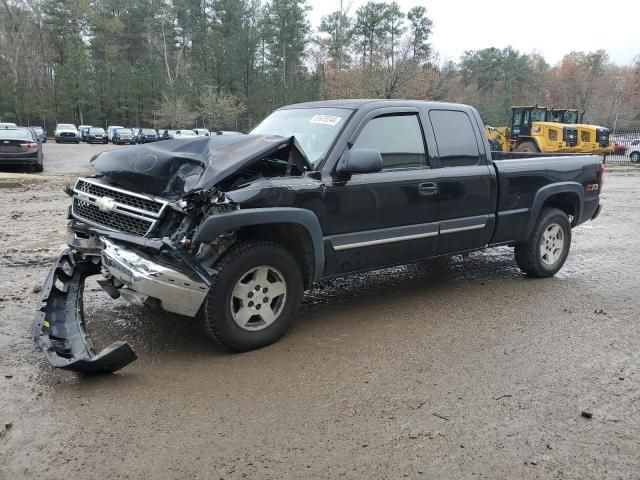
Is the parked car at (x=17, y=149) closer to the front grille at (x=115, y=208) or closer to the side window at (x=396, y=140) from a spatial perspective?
the front grille at (x=115, y=208)

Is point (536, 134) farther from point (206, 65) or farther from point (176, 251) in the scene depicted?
point (206, 65)

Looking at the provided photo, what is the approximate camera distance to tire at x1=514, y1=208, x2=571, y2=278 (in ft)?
20.2

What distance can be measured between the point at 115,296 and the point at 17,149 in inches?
589

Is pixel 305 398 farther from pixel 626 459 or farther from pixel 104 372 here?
pixel 626 459

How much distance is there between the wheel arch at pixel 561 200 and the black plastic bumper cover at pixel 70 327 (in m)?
4.63

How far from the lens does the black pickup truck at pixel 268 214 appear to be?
368 cm

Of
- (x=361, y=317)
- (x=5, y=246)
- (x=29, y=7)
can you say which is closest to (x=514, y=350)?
(x=361, y=317)

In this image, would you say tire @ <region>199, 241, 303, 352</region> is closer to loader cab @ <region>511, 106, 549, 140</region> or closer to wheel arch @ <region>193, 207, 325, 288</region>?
wheel arch @ <region>193, 207, 325, 288</region>

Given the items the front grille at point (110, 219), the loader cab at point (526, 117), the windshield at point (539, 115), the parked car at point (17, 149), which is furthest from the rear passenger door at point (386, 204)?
the windshield at point (539, 115)

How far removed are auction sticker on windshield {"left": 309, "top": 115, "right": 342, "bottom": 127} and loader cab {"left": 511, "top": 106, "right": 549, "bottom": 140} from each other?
884 inches

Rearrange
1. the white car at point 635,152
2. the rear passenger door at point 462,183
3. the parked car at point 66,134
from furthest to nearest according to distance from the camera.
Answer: the parked car at point 66,134
the white car at point 635,152
the rear passenger door at point 462,183

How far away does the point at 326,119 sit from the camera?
4824 mm

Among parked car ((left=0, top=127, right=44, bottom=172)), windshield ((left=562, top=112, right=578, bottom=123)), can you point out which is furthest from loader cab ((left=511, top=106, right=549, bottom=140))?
parked car ((left=0, top=127, right=44, bottom=172))

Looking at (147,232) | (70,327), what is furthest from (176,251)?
(70,327)
